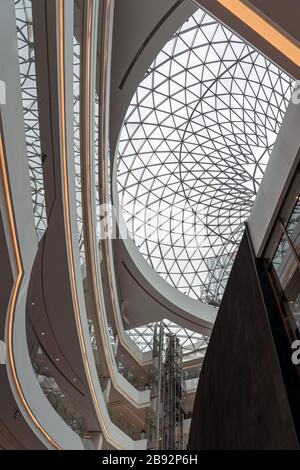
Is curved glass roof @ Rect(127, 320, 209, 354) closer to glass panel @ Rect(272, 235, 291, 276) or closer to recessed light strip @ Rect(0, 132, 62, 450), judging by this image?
recessed light strip @ Rect(0, 132, 62, 450)

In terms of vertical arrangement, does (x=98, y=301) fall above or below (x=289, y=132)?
above

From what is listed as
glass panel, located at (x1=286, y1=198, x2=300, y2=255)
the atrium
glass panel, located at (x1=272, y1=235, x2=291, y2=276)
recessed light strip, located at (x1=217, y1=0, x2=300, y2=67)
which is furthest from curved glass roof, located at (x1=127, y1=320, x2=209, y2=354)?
recessed light strip, located at (x1=217, y1=0, x2=300, y2=67)

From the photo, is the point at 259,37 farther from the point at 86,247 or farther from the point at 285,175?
the point at 86,247

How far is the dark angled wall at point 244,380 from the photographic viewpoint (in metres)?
5.31

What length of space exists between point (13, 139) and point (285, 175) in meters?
5.23

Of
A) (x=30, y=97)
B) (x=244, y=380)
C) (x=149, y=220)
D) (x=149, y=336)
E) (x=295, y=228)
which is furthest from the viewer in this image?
(x=149, y=336)

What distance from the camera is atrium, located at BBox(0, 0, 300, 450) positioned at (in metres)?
6.29

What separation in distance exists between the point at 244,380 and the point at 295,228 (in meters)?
2.96

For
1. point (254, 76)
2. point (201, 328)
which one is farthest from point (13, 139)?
point (201, 328)

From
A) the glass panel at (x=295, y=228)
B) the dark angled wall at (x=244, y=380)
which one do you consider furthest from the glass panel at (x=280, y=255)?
the dark angled wall at (x=244, y=380)

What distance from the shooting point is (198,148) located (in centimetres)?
3538

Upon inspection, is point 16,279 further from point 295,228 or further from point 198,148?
point 198,148

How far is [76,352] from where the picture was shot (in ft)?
63.7

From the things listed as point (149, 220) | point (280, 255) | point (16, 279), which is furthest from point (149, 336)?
point (280, 255)
